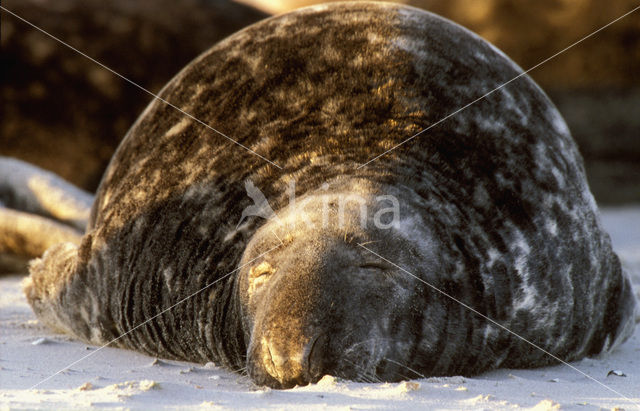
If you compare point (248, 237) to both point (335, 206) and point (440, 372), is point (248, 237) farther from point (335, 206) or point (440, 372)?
point (440, 372)

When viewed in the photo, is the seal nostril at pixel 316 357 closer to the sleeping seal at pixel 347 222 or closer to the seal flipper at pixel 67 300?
the sleeping seal at pixel 347 222

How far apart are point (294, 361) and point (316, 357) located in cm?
7

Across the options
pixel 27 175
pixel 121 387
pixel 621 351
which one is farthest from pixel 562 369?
pixel 27 175

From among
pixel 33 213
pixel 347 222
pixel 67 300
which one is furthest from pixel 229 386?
pixel 33 213

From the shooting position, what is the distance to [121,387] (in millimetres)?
2631

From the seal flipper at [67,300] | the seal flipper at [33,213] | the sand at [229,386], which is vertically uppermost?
the seal flipper at [33,213]

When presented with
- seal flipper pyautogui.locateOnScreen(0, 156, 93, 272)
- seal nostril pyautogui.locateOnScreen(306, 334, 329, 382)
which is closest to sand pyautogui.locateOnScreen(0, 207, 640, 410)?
seal nostril pyautogui.locateOnScreen(306, 334, 329, 382)

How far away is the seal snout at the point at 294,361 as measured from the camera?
2711 millimetres

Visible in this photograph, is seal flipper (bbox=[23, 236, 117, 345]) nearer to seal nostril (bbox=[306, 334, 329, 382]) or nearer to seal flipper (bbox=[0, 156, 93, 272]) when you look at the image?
seal flipper (bbox=[0, 156, 93, 272])

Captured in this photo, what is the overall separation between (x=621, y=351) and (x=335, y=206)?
1637 millimetres

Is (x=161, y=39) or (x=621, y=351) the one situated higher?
(x=161, y=39)

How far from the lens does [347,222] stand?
2924 mm

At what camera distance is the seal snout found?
2711mm

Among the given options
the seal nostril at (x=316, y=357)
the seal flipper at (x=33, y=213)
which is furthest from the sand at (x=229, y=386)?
the seal flipper at (x=33, y=213)
